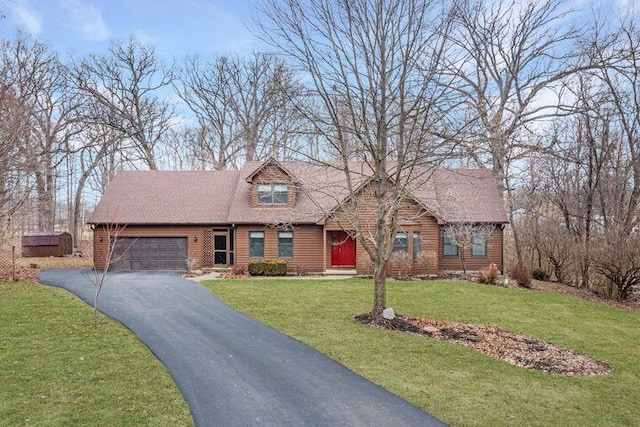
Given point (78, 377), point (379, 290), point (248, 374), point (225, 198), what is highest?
point (225, 198)

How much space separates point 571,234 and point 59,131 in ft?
113

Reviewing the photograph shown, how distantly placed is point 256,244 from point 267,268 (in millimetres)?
1696

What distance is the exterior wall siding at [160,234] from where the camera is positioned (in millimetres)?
21906

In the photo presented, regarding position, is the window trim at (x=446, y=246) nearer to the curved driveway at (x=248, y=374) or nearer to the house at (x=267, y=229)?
the house at (x=267, y=229)

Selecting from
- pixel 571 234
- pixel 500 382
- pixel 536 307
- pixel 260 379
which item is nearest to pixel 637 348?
pixel 536 307

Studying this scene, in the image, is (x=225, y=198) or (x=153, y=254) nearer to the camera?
(x=153, y=254)

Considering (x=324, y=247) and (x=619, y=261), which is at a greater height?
(x=324, y=247)

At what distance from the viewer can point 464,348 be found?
31.6ft

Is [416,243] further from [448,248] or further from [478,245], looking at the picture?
[478,245]

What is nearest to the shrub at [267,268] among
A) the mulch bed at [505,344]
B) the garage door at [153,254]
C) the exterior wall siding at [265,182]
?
the exterior wall siding at [265,182]

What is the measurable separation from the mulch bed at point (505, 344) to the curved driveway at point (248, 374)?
10.5 ft

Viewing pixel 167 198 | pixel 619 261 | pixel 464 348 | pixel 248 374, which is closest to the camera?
pixel 248 374

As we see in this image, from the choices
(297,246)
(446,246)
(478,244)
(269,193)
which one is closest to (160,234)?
(269,193)

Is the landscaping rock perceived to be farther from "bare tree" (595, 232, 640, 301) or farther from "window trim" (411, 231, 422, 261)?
"bare tree" (595, 232, 640, 301)
